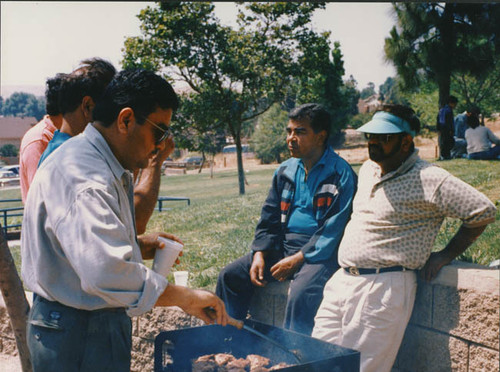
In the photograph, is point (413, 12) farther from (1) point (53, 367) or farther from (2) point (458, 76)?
(1) point (53, 367)

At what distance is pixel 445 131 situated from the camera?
30.3 feet

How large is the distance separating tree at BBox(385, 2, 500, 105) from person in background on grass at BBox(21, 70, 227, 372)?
3511 millimetres

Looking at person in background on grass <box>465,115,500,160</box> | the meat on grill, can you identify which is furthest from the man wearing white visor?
person in background on grass <box>465,115,500,160</box>

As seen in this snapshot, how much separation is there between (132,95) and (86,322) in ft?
2.87

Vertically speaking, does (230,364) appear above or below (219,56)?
Result: below

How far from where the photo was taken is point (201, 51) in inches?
663

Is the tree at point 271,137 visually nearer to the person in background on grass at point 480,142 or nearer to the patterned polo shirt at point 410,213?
the person in background on grass at point 480,142

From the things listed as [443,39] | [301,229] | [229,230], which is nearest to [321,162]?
[301,229]

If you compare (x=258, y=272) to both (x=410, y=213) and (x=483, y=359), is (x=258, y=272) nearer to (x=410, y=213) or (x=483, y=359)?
(x=410, y=213)

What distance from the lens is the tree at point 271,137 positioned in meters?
36.2

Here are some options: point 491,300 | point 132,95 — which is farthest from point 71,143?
point 491,300

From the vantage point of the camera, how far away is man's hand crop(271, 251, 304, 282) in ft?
11.5

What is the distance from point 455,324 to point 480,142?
569 centimetres

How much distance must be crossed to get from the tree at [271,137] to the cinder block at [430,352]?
106ft
